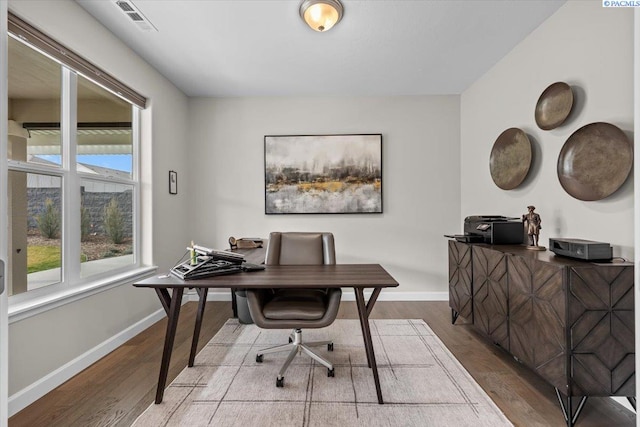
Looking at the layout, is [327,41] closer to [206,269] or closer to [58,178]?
[206,269]

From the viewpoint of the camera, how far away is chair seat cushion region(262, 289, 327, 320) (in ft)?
6.58

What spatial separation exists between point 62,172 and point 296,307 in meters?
1.95

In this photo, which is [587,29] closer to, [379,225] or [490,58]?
[490,58]

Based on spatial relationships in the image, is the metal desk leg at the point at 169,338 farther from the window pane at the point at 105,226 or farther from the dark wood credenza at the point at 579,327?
the dark wood credenza at the point at 579,327

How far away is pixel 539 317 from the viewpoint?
186cm

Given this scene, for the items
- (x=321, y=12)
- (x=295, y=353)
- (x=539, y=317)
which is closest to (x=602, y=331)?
(x=539, y=317)

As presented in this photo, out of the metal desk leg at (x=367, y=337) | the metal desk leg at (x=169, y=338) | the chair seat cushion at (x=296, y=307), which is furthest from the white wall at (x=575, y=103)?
the metal desk leg at (x=169, y=338)

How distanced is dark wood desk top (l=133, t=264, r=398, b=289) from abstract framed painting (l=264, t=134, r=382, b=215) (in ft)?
6.11

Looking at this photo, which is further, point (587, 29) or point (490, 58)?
point (490, 58)

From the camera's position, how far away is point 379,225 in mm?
4020

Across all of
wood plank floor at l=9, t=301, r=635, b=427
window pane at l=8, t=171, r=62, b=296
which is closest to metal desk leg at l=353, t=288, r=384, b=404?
wood plank floor at l=9, t=301, r=635, b=427

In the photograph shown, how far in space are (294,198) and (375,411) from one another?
268cm

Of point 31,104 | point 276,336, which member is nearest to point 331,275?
point 276,336

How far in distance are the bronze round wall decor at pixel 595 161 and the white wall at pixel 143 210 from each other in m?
3.56
